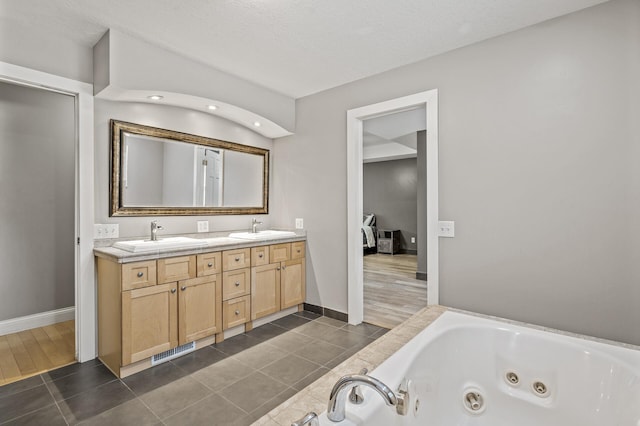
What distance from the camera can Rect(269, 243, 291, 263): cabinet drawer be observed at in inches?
128

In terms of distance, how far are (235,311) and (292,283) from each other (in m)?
0.77

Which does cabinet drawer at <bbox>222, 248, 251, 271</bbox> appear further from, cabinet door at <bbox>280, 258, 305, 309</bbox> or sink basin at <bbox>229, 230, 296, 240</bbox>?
cabinet door at <bbox>280, 258, 305, 309</bbox>

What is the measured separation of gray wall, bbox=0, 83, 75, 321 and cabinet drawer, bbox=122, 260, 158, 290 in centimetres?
180

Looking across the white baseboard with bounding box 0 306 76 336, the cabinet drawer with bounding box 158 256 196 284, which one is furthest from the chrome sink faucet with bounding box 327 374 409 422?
the white baseboard with bounding box 0 306 76 336

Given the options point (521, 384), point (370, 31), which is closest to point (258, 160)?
point (370, 31)

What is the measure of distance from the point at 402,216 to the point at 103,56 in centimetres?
711

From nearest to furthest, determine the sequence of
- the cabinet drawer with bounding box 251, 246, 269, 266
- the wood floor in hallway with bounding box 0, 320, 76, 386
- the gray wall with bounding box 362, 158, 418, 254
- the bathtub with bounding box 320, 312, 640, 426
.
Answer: the bathtub with bounding box 320, 312, 640, 426, the wood floor in hallway with bounding box 0, 320, 76, 386, the cabinet drawer with bounding box 251, 246, 269, 266, the gray wall with bounding box 362, 158, 418, 254

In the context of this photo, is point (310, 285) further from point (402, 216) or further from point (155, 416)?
point (402, 216)

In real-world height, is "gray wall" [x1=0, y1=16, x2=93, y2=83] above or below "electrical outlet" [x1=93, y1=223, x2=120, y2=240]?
above

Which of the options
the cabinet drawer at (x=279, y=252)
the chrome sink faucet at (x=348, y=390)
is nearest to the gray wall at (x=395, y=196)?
the cabinet drawer at (x=279, y=252)

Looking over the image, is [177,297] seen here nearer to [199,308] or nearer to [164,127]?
[199,308]

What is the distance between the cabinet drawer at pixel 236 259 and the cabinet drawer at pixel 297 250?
2.02 feet

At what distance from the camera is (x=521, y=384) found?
1682 millimetres

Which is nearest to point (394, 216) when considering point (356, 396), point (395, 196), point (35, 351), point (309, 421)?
point (395, 196)
